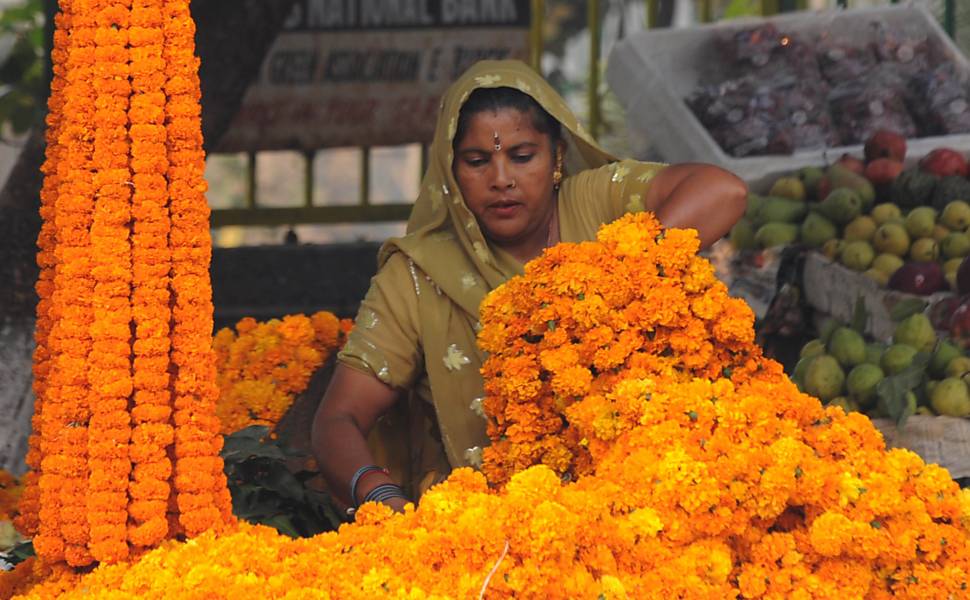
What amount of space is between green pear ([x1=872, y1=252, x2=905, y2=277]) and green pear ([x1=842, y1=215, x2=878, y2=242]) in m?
0.17

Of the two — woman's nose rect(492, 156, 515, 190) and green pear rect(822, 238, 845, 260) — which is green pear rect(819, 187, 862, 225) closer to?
green pear rect(822, 238, 845, 260)

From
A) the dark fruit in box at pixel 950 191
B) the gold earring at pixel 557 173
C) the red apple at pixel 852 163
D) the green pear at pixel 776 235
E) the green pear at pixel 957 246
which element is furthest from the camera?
the red apple at pixel 852 163

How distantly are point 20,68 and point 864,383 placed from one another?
4.27 meters

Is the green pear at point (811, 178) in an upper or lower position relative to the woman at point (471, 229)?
lower

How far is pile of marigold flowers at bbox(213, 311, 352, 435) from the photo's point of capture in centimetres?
318

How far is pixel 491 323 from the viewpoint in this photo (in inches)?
96.2

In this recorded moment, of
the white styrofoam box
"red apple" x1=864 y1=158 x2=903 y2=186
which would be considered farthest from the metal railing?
"red apple" x1=864 y1=158 x2=903 y2=186

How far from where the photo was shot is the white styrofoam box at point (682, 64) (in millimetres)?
5234

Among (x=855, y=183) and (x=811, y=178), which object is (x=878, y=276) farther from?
(x=811, y=178)

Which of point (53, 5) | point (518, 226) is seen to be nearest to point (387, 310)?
point (518, 226)

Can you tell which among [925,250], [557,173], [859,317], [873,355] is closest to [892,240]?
[925,250]

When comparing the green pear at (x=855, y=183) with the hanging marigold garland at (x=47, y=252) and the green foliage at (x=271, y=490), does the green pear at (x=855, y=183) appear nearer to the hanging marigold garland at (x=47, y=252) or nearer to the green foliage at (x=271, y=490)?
the green foliage at (x=271, y=490)

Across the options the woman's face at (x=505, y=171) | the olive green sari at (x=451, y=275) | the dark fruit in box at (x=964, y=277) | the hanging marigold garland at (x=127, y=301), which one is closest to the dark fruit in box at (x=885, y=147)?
the dark fruit in box at (x=964, y=277)

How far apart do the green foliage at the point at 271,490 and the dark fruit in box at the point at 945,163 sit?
2.61 metres
